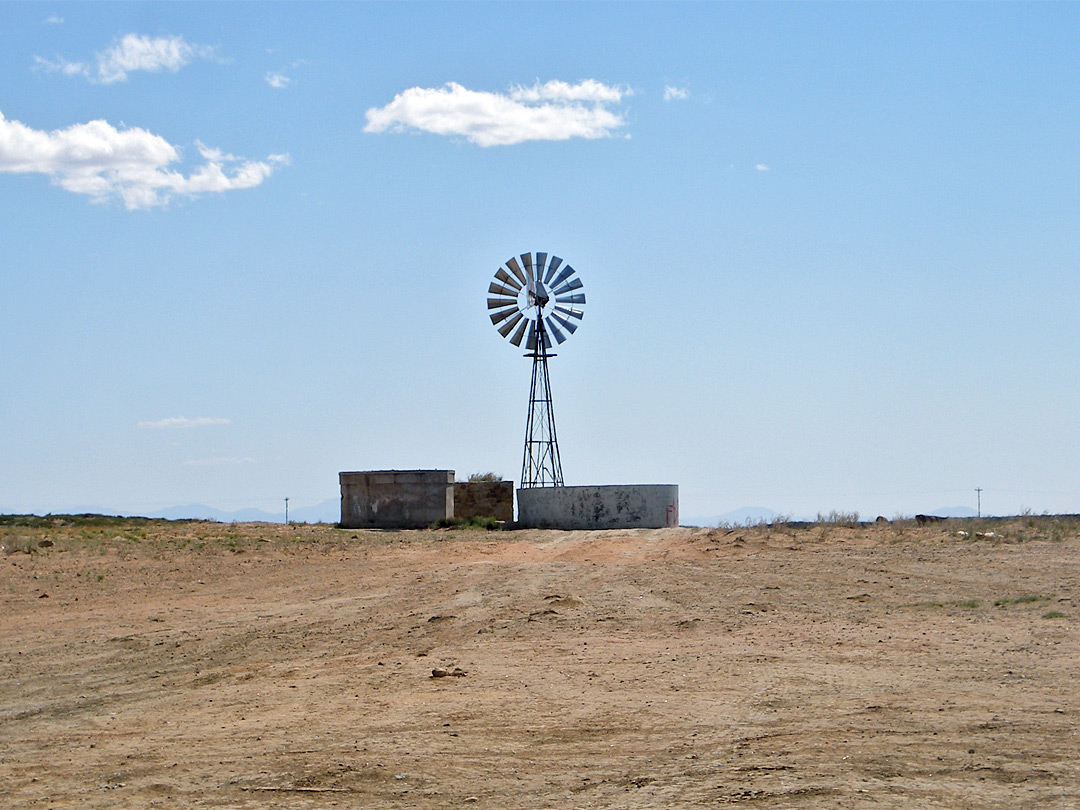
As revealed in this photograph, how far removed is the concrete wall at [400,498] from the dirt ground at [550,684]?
14503 mm

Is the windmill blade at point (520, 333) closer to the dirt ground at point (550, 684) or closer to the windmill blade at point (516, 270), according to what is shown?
the windmill blade at point (516, 270)

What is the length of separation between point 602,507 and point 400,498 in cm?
627

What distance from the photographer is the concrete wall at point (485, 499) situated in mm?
38062

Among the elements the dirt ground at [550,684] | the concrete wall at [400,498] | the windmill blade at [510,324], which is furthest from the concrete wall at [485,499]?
the dirt ground at [550,684]

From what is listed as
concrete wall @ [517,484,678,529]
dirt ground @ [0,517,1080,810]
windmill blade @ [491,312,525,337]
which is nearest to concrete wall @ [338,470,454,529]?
concrete wall @ [517,484,678,529]

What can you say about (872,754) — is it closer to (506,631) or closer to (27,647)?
(506,631)

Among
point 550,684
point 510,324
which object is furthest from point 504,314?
point 550,684

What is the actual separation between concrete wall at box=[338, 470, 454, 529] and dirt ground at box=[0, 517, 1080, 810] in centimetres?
1450

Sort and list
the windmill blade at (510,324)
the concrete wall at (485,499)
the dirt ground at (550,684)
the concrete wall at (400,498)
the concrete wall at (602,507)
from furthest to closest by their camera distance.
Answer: the windmill blade at (510,324)
the concrete wall at (485,499)
the concrete wall at (602,507)
the concrete wall at (400,498)
the dirt ground at (550,684)

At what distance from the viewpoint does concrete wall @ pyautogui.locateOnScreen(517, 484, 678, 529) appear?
36.8 m

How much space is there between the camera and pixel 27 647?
1405cm

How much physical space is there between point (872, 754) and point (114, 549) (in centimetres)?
1857

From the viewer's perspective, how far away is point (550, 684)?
10.6 metres

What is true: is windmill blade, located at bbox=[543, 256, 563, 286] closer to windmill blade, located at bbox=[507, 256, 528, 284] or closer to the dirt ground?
windmill blade, located at bbox=[507, 256, 528, 284]
